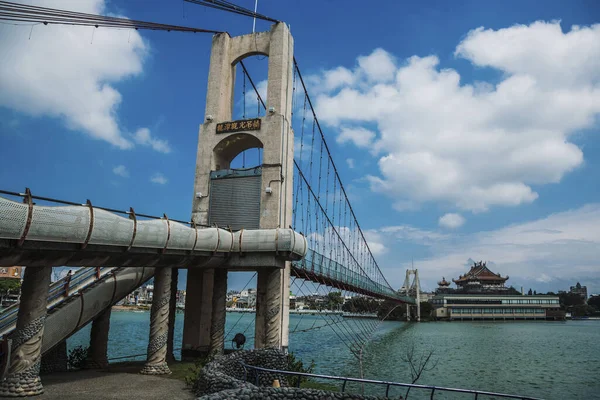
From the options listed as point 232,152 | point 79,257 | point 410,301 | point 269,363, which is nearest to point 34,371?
point 79,257

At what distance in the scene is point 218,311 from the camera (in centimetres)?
2425

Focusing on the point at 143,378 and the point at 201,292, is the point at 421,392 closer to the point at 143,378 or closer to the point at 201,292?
the point at 201,292

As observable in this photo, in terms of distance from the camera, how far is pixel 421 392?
2538cm

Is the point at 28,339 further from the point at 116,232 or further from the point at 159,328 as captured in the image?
the point at 159,328

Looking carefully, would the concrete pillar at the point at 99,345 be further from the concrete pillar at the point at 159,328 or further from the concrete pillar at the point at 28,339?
the concrete pillar at the point at 28,339

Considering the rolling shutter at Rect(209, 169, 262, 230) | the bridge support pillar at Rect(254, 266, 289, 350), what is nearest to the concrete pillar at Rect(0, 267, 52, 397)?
the bridge support pillar at Rect(254, 266, 289, 350)

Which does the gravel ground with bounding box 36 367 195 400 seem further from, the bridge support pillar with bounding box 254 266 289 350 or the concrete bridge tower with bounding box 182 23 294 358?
the bridge support pillar with bounding box 254 266 289 350

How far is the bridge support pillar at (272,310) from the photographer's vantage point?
2325cm

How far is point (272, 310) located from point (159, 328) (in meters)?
6.38

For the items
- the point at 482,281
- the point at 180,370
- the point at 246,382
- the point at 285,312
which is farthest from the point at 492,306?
the point at 246,382

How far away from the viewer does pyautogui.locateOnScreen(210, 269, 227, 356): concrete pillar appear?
78.2 ft

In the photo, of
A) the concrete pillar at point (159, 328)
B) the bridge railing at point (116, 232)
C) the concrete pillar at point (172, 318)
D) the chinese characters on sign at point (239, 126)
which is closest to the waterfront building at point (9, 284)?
the concrete pillar at point (172, 318)

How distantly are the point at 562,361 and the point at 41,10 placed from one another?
169 feet

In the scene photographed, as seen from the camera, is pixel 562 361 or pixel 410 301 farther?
pixel 410 301
